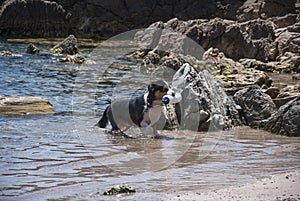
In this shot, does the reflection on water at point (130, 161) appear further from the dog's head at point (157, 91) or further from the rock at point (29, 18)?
the rock at point (29, 18)

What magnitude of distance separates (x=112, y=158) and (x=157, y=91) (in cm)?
158

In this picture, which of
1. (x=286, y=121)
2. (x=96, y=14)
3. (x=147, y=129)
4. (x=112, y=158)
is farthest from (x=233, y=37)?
(x=112, y=158)

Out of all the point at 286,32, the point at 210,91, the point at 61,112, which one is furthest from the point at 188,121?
the point at 286,32

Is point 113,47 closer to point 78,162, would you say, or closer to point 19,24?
point 19,24

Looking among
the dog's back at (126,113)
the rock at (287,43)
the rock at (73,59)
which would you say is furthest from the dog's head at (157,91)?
the rock at (287,43)

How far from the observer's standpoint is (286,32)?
76.8ft

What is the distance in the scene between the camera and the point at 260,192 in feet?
18.5

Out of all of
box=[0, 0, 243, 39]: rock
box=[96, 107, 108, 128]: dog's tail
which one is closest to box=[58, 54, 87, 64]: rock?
box=[96, 107, 108, 128]: dog's tail

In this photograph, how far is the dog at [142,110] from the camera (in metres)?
8.85

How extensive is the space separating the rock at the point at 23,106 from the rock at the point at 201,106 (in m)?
2.47

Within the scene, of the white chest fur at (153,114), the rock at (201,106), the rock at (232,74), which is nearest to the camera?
the white chest fur at (153,114)

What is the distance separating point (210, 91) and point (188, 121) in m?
0.70

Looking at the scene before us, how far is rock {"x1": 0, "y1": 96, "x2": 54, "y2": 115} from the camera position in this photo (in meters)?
10.8

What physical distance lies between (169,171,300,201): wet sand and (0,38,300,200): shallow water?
0.23 m
